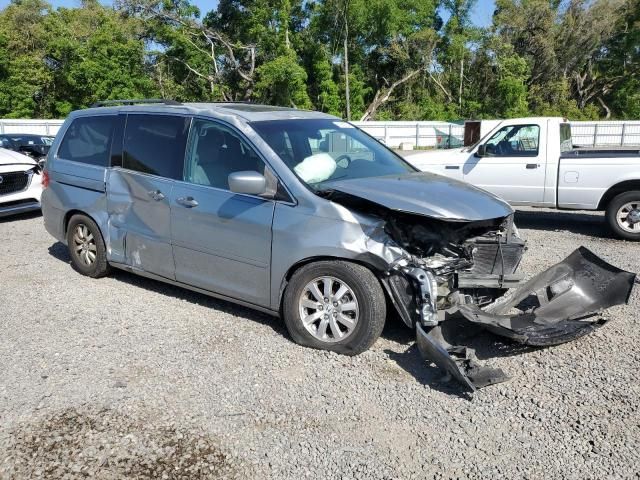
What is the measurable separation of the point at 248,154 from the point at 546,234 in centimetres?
578

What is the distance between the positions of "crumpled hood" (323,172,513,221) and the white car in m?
7.43

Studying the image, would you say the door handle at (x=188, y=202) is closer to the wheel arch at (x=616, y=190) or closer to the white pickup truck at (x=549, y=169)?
the white pickup truck at (x=549, y=169)

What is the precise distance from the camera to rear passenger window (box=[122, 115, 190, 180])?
17.8 feet

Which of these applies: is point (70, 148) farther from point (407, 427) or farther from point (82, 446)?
point (407, 427)

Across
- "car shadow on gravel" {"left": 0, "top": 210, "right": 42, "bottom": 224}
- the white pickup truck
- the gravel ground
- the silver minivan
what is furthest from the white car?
the white pickup truck

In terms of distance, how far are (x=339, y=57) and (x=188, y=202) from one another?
4512 centimetres

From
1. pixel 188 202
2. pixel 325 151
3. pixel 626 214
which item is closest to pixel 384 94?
pixel 626 214

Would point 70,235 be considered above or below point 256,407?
above

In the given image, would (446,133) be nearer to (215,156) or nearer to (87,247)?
(87,247)

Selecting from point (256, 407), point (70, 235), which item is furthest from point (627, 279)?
point (70, 235)

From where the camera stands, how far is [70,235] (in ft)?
21.8

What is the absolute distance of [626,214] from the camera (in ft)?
28.2

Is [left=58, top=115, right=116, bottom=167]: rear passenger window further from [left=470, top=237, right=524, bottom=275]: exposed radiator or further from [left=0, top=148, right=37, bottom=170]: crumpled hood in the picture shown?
[left=0, top=148, right=37, bottom=170]: crumpled hood

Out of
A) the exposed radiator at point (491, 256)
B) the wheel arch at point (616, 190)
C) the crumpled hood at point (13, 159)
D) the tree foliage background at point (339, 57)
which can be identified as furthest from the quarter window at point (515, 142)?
the tree foliage background at point (339, 57)
